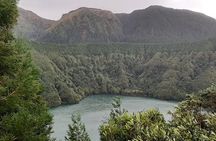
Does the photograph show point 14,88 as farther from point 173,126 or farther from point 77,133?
point 77,133

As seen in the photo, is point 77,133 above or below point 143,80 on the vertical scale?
above

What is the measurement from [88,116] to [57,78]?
6684 centimetres

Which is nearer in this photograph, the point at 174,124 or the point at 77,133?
the point at 174,124

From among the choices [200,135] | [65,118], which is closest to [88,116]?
[65,118]

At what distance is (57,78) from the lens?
168 meters

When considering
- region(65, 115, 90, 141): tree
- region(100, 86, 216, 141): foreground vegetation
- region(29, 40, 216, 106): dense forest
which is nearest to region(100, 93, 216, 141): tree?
region(100, 86, 216, 141): foreground vegetation

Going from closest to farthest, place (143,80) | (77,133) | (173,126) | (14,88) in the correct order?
(14,88) < (173,126) < (77,133) < (143,80)

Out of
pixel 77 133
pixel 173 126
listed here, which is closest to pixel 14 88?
pixel 173 126

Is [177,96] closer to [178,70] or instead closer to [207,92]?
[178,70]

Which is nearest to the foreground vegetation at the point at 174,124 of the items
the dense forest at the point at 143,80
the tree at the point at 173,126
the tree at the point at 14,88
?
the tree at the point at 173,126

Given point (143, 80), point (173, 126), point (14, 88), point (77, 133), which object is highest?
point (14, 88)

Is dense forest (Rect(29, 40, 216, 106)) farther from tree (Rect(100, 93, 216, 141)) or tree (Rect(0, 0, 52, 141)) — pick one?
tree (Rect(0, 0, 52, 141))

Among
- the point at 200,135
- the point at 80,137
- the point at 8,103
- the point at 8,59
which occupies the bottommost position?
the point at 80,137

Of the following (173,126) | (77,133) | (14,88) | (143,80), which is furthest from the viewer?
(143,80)
